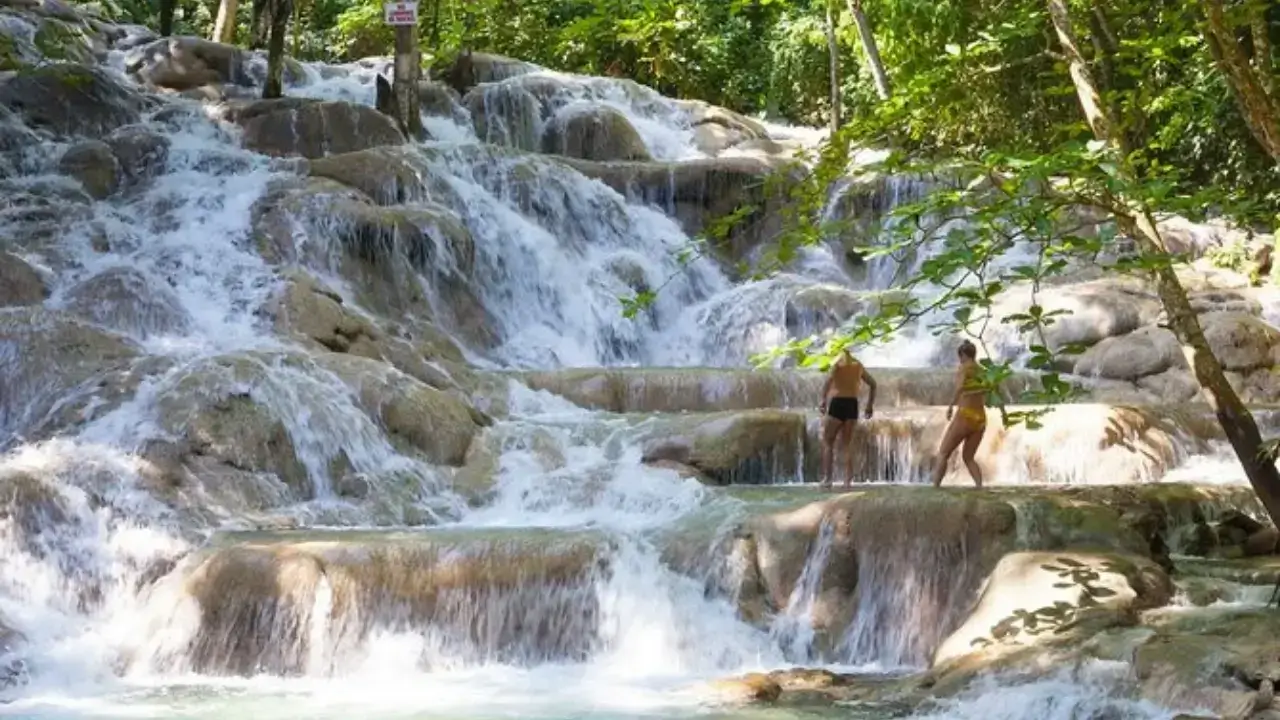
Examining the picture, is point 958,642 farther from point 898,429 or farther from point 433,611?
point 898,429

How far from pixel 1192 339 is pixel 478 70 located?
2040 cm

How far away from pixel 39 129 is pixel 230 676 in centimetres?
1250

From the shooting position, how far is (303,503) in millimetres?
11195

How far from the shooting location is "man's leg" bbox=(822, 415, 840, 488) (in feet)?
37.6

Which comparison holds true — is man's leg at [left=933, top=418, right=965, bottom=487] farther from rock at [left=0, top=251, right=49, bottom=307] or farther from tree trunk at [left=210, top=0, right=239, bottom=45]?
tree trunk at [left=210, top=0, right=239, bottom=45]

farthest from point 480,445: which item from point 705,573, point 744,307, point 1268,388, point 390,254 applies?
point 1268,388

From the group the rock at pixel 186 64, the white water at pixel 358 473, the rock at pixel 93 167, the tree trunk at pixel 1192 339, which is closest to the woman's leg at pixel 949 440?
Result: the white water at pixel 358 473

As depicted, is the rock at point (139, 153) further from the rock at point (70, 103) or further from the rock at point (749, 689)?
the rock at point (749, 689)

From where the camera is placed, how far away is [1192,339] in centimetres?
727

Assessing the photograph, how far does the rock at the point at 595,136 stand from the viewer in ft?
77.1

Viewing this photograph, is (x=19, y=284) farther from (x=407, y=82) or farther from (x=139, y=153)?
(x=407, y=82)

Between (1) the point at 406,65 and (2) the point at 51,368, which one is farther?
(1) the point at 406,65

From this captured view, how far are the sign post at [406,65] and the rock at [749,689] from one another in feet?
41.8

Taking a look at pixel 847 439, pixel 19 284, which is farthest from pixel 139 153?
pixel 847 439
